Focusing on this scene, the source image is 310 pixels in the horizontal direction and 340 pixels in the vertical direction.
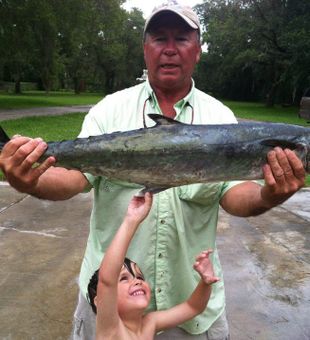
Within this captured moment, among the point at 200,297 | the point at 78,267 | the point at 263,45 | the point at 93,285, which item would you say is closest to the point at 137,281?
the point at 93,285

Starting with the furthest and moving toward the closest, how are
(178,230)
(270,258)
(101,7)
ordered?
(101,7)
(270,258)
(178,230)

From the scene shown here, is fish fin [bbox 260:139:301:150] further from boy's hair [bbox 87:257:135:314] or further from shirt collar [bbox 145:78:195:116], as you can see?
boy's hair [bbox 87:257:135:314]

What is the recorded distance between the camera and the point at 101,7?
3784cm

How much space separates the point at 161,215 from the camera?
2.37 meters

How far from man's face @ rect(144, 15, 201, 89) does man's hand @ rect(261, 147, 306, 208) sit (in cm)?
57

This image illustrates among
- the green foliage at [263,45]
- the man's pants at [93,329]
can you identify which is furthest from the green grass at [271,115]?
the man's pants at [93,329]

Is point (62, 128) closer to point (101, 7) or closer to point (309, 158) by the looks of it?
point (309, 158)

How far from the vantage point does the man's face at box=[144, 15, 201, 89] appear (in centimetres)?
239

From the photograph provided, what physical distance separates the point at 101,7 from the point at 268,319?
120ft

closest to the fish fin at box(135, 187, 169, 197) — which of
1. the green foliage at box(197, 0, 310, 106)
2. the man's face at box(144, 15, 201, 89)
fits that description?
the man's face at box(144, 15, 201, 89)

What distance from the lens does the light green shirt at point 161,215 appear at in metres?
2.39

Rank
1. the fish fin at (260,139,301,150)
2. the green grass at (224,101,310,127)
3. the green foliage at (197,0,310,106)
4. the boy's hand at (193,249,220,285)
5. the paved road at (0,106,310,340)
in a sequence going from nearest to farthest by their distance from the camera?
the fish fin at (260,139,301,150)
the boy's hand at (193,249,220,285)
the paved road at (0,106,310,340)
the green grass at (224,101,310,127)
the green foliage at (197,0,310,106)

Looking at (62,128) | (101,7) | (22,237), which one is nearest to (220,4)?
(101,7)

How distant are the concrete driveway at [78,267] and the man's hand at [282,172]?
2.16 m
